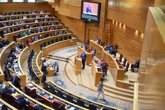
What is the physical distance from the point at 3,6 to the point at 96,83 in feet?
39.2

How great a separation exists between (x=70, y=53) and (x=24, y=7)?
21.3 ft

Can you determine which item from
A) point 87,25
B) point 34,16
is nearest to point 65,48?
point 87,25

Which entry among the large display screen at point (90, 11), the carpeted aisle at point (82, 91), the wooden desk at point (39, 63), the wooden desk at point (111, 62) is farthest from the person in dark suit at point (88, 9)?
the wooden desk at point (39, 63)

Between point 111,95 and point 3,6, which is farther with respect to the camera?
point 3,6

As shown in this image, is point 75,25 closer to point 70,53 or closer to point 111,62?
point 70,53

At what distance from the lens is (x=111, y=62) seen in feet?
45.6

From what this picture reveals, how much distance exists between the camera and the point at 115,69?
41.4ft

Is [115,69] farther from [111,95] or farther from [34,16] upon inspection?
[34,16]

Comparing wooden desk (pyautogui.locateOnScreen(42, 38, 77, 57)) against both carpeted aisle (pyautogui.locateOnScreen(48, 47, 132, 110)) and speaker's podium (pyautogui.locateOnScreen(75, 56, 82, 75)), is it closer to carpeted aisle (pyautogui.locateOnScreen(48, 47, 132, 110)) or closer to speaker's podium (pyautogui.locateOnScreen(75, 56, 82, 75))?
carpeted aisle (pyautogui.locateOnScreen(48, 47, 132, 110))

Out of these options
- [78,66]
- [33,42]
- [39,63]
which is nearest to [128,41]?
[78,66]

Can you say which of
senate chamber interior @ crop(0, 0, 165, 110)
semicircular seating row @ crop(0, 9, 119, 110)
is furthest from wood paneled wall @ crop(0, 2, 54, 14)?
semicircular seating row @ crop(0, 9, 119, 110)

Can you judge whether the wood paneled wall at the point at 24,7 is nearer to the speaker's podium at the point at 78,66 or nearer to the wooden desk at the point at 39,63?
the wooden desk at the point at 39,63

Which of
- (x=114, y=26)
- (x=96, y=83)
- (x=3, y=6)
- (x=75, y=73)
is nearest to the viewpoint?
(x=96, y=83)

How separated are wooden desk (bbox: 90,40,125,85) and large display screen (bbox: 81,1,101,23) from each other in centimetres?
214
